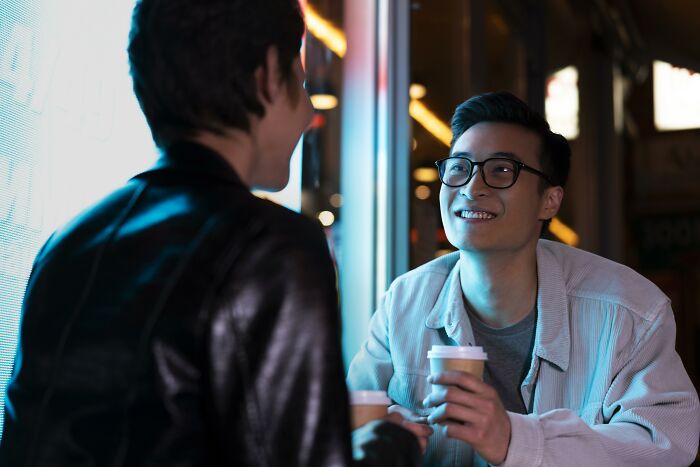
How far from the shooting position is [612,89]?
30.1 feet

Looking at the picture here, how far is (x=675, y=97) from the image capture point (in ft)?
29.4

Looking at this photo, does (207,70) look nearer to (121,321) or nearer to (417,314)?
(121,321)


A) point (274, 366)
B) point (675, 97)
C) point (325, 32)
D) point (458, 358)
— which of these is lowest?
point (458, 358)

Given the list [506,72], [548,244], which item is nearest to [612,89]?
[506,72]

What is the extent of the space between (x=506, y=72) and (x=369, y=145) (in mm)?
2070

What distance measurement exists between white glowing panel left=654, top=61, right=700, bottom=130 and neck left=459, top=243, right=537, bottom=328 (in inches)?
277

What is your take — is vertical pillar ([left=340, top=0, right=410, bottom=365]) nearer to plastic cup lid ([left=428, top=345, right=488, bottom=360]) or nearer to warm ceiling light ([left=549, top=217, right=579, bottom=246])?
plastic cup lid ([left=428, top=345, right=488, bottom=360])

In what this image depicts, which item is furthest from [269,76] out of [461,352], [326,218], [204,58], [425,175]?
[425,175]

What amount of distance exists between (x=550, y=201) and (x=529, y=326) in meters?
0.44

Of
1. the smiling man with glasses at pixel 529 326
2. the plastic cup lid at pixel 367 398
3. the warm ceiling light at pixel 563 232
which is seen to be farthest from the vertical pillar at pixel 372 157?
the warm ceiling light at pixel 563 232

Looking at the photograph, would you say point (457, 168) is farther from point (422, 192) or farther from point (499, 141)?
point (422, 192)

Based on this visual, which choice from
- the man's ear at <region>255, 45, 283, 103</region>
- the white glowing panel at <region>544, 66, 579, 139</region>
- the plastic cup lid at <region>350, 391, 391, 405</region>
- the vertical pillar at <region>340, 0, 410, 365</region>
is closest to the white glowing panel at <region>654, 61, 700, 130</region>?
the white glowing panel at <region>544, 66, 579, 139</region>

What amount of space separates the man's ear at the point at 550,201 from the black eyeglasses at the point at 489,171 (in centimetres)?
13

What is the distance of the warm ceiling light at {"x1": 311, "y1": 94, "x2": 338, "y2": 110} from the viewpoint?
3.27 metres
